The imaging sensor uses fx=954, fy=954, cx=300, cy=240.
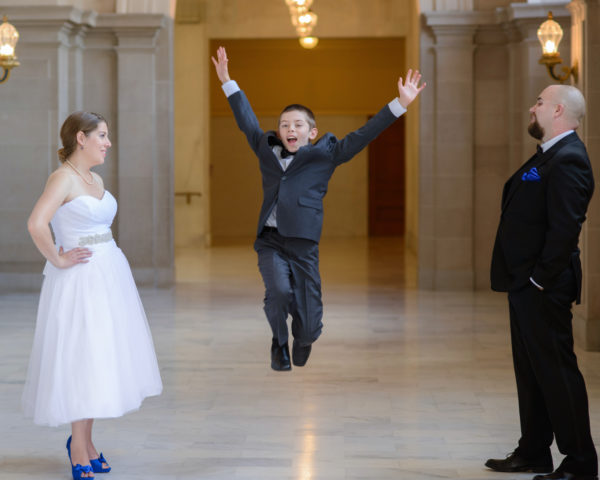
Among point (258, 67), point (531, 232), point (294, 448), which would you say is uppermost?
point (258, 67)

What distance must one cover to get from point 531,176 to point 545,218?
0.22m

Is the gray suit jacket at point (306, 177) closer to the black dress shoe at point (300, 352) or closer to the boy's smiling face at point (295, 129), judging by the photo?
the boy's smiling face at point (295, 129)

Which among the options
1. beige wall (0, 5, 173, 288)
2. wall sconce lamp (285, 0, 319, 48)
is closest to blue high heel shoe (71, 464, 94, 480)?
beige wall (0, 5, 173, 288)

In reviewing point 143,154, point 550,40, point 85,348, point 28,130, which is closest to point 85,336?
point 85,348

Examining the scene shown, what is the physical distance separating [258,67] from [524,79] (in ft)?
37.9

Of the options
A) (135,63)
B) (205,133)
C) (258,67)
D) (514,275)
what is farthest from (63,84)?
(258,67)

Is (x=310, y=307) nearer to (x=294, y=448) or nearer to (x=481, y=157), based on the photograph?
(x=294, y=448)

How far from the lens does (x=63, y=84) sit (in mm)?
12578

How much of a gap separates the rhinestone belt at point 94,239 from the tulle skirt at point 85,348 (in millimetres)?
33

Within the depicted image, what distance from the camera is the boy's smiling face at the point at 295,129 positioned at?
4996 mm

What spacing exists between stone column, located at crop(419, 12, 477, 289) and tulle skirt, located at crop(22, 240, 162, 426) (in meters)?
8.24

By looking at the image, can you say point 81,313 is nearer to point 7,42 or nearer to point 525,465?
point 525,465

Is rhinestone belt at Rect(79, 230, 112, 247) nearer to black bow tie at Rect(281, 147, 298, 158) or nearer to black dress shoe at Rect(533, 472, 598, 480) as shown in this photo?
black bow tie at Rect(281, 147, 298, 158)

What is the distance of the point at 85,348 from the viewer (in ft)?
15.8
